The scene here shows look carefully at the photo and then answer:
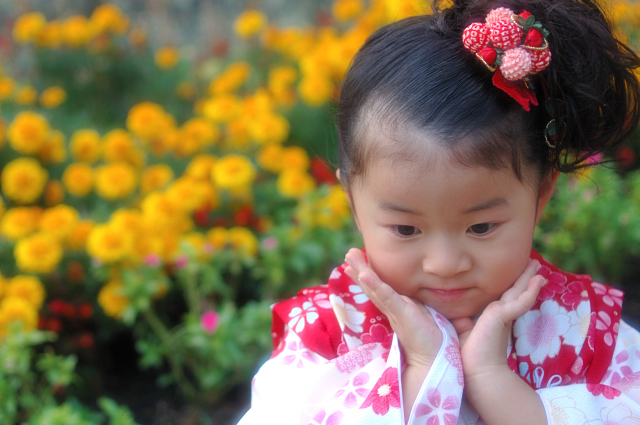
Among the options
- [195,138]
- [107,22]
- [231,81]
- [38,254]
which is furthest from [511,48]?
[107,22]

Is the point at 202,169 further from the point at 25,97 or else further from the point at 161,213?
the point at 25,97

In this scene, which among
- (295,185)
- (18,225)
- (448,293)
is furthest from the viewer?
(295,185)

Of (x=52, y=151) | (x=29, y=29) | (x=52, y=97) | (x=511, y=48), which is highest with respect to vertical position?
(x=29, y=29)

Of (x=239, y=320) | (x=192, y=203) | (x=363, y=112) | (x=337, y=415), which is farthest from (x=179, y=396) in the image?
(x=363, y=112)

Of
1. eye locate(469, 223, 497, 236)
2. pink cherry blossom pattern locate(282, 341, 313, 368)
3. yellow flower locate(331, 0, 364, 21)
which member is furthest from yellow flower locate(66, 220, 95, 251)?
yellow flower locate(331, 0, 364, 21)

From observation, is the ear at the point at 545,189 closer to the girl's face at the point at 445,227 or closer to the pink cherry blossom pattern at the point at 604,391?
the girl's face at the point at 445,227

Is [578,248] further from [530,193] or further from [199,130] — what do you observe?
[199,130]

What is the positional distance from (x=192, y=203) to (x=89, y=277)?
1.64ft

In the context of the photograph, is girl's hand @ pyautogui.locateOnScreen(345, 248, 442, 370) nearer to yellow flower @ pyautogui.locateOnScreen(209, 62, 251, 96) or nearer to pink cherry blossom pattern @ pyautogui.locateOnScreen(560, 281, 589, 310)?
pink cherry blossom pattern @ pyautogui.locateOnScreen(560, 281, 589, 310)

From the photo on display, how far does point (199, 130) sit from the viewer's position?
116 inches

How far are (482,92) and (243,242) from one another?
1322 mm

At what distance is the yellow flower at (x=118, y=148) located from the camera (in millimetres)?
2768

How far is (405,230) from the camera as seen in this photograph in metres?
1.11

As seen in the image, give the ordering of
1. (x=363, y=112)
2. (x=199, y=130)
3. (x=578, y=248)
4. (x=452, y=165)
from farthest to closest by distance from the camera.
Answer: (x=199, y=130) < (x=578, y=248) < (x=363, y=112) < (x=452, y=165)
